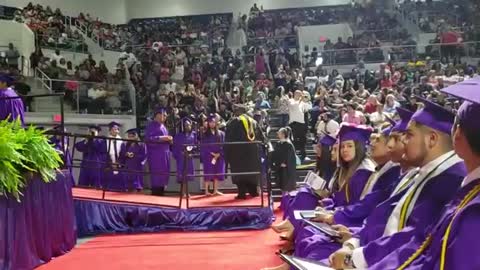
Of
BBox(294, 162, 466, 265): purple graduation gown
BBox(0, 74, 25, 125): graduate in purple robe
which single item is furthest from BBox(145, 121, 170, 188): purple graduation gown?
BBox(294, 162, 466, 265): purple graduation gown

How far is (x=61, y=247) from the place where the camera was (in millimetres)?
6219

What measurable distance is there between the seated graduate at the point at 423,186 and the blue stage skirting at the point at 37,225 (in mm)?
3426

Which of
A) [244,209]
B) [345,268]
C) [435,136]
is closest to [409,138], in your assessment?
[435,136]

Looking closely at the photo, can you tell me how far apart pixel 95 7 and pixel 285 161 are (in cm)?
1624

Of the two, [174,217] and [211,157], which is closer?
[174,217]

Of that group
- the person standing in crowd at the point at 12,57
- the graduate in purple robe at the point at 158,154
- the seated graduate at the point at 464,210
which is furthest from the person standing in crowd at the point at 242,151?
the person standing in crowd at the point at 12,57

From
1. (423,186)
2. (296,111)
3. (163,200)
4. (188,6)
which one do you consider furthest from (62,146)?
(188,6)

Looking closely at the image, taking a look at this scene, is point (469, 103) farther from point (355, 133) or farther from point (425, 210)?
point (355, 133)

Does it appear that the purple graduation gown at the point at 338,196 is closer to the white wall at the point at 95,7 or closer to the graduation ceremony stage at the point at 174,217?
the graduation ceremony stage at the point at 174,217

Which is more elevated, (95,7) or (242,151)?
(95,7)

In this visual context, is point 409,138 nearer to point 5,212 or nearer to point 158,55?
point 5,212

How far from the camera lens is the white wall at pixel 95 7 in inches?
840

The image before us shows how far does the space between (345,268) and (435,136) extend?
721 millimetres

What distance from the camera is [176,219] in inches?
312
